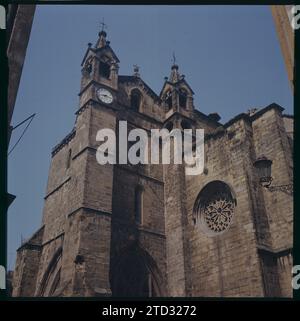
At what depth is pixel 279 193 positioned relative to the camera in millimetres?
11547

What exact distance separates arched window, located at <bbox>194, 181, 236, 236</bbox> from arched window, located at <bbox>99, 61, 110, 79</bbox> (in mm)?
7172

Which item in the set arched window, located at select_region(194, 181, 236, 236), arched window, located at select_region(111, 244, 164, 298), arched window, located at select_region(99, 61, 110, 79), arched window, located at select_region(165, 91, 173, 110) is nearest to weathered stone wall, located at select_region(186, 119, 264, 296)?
arched window, located at select_region(194, 181, 236, 236)

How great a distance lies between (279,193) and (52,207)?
10777mm

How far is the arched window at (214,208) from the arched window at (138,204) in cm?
234

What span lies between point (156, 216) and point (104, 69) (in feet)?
24.2

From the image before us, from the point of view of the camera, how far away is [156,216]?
15.1 m

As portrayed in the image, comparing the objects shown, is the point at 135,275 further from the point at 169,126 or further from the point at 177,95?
the point at 177,95

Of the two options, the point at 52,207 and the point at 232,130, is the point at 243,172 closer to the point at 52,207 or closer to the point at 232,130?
the point at 232,130

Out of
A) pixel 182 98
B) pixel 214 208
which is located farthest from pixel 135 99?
pixel 214 208

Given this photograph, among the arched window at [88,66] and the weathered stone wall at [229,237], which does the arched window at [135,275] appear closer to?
the weathered stone wall at [229,237]

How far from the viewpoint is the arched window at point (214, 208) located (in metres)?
13.0

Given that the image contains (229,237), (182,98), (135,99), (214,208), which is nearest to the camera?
(229,237)

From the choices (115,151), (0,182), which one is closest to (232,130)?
(115,151)

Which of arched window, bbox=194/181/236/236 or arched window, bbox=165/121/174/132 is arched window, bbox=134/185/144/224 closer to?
arched window, bbox=194/181/236/236
